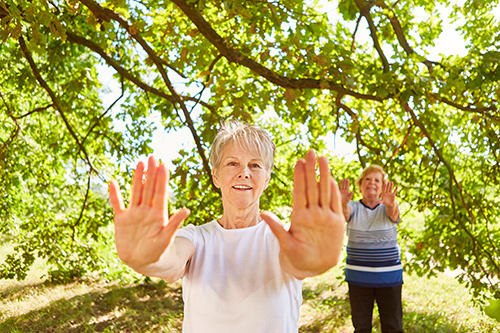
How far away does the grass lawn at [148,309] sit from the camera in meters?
5.77

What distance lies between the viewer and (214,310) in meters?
1.42

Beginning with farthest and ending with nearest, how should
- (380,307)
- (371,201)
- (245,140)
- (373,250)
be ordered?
(371,201) → (380,307) → (373,250) → (245,140)

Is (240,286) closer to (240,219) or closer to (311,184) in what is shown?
(240,219)

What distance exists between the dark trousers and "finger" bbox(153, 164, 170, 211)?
3.19m

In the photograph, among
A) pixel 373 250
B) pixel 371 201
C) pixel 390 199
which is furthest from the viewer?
pixel 371 201

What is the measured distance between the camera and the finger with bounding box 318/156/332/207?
1.07 meters

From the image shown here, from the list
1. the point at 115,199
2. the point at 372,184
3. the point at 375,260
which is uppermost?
the point at 372,184

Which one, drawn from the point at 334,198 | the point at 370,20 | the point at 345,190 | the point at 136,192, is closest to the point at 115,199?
the point at 136,192

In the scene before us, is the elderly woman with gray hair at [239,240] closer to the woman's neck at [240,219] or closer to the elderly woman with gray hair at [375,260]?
the woman's neck at [240,219]

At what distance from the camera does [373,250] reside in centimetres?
388

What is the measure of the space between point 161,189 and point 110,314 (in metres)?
5.71

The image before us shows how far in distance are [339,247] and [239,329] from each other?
474 mm

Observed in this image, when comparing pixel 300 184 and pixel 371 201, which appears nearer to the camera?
pixel 300 184

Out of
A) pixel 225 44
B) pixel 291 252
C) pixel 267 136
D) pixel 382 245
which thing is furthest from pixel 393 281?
pixel 291 252
